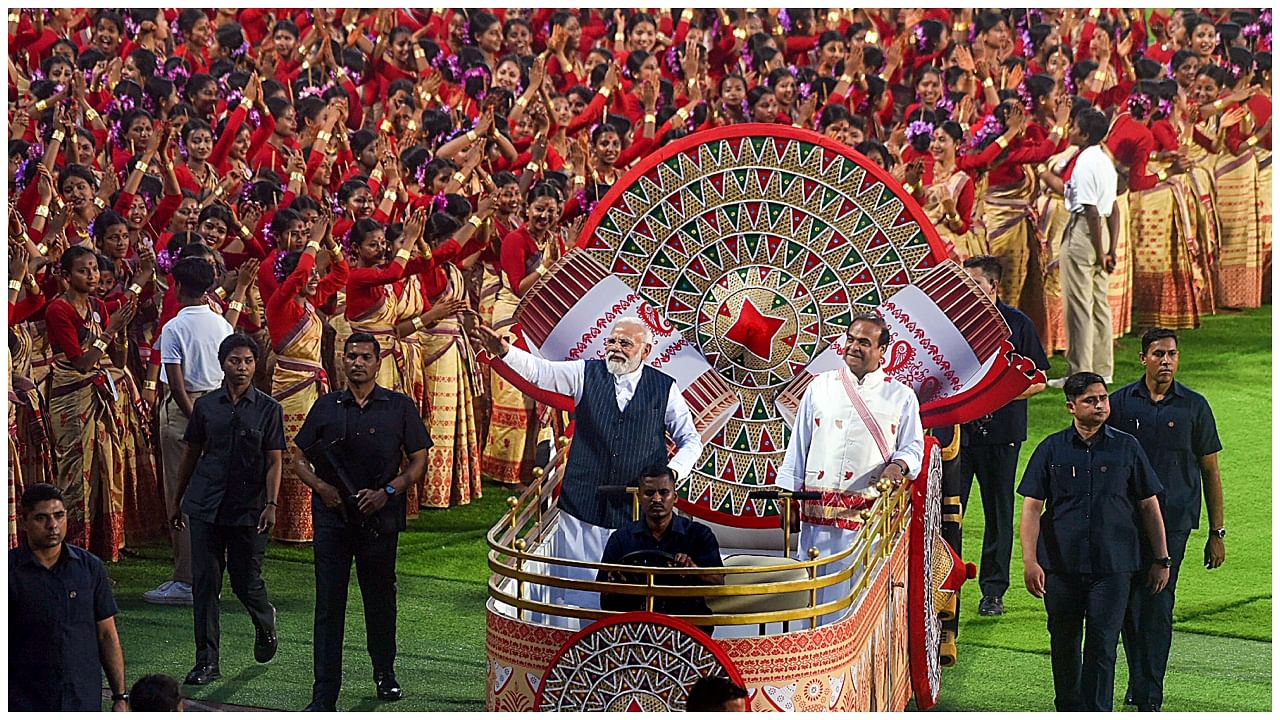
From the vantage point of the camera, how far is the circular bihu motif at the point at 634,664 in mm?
6668

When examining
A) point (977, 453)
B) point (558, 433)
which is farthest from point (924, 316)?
point (558, 433)

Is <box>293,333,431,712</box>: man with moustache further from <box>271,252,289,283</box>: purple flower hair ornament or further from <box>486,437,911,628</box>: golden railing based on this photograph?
<box>271,252,289,283</box>: purple flower hair ornament

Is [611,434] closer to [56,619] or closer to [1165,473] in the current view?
[56,619]

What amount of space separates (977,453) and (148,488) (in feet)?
11.6

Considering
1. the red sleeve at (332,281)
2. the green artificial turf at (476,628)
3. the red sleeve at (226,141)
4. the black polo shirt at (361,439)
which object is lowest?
the green artificial turf at (476,628)

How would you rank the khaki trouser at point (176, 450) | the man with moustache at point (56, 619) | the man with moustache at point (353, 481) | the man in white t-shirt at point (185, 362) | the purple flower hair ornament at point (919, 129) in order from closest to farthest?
the man with moustache at point (56, 619)
the man with moustache at point (353, 481)
the man in white t-shirt at point (185, 362)
the khaki trouser at point (176, 450)
the purple flower hair ornament at point (919, 129)

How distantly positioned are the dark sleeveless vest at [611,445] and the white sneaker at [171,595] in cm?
218

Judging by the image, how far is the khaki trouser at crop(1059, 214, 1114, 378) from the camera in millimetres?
11328

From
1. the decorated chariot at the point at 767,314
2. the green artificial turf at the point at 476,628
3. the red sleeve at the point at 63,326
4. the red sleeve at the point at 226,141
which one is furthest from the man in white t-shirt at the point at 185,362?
the red sleeve at the point at 226,141

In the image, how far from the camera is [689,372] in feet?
26.8

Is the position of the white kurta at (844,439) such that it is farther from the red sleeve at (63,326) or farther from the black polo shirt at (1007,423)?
the red sleeve at (63,326)

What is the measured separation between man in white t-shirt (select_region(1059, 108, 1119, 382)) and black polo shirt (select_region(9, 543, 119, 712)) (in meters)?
5.65

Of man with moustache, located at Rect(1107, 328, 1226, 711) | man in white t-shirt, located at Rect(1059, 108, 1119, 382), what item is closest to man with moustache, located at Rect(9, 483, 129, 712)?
Answer: man with moustache, located at Rect(1107, 328, 1226, 711)

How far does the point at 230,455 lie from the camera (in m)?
8.44
